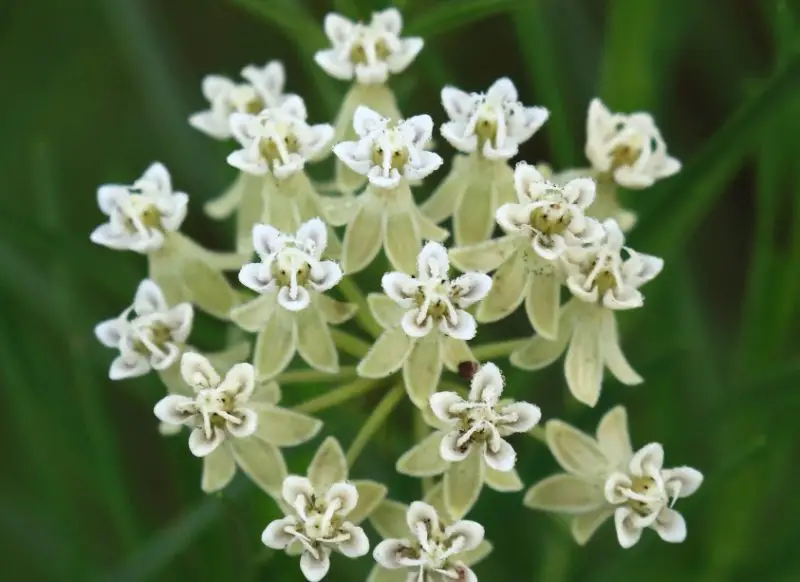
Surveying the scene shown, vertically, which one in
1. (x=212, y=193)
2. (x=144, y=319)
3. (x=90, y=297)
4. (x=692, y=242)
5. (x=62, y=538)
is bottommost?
(x=692, y=242)

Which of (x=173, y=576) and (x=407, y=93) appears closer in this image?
(x=407, y=93)

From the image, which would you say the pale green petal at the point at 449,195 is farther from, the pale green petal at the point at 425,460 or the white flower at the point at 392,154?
the pale green petal at the point at 425,460

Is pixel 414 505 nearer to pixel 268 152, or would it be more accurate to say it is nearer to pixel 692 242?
pixel 268 152

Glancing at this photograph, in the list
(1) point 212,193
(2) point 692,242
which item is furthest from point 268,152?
(2) point 692,242

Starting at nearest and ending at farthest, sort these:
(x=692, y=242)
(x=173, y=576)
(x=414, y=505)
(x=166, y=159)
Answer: (x=414, y=505)
(x=173, y=576)
(x=166, y=159)
(x=692, y=242)

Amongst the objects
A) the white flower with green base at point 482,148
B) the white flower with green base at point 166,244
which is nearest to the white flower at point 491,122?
the white flower with green base at point 482,148

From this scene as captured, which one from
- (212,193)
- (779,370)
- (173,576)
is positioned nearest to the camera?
(779,370)

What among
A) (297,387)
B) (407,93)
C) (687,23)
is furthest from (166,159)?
(687,23)

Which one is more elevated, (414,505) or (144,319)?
(144,319)
